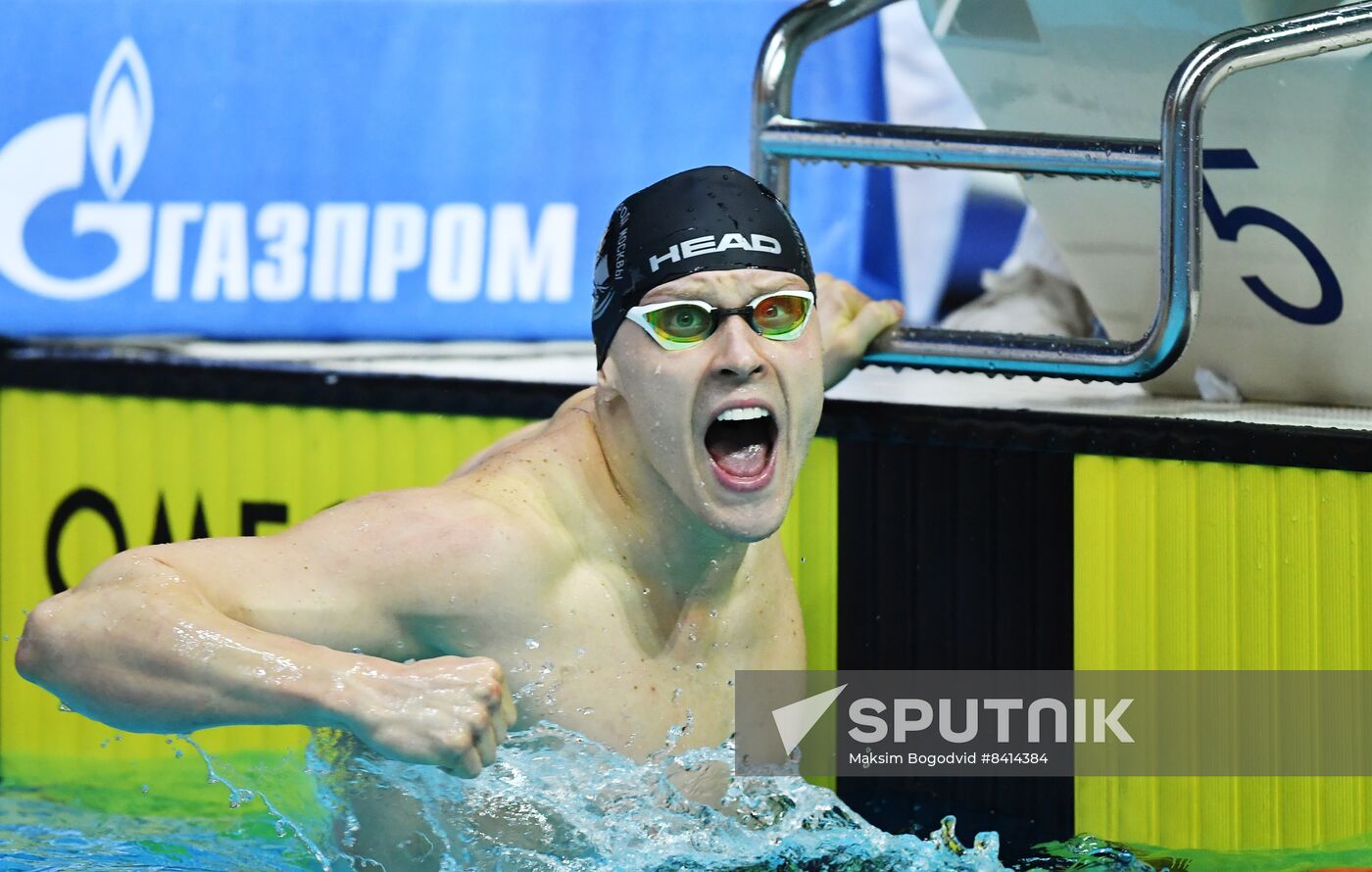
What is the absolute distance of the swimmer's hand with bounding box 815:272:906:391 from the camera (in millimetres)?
2592

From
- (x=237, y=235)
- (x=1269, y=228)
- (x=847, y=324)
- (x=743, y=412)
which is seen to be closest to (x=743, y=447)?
(x=743, y=412)

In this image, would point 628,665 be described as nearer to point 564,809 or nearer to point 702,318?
point 564,809

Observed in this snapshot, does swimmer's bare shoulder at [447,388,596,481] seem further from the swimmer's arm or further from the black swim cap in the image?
the swimmer's arm

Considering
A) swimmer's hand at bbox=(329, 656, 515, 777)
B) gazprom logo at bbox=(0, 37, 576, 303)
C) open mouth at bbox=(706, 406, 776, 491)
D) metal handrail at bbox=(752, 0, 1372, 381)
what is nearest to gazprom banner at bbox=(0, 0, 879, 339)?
gazprom logo at bbox=(0, 37, 576, 303)

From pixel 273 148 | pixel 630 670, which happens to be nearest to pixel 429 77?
pixel 273 148

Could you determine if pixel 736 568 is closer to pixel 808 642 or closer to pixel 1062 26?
pixel 808 642

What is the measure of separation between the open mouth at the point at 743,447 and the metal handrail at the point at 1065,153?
442 mm

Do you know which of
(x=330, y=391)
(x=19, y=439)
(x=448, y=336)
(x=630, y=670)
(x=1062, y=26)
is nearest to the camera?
(x=630, y=670)

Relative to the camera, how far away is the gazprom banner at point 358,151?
3861 millimetres

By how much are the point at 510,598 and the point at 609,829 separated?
36 cm

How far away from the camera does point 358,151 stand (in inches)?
157

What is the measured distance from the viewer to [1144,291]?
281 cm

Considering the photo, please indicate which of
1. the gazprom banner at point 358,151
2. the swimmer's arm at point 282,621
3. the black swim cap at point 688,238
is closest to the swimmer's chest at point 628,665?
the swimmer's arm at point 282,621

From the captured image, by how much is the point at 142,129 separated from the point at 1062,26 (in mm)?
2161
